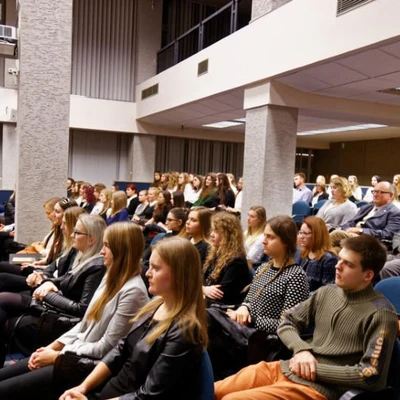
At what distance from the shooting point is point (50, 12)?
497cm

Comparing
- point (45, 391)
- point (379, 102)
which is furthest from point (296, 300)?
point (379, 102)

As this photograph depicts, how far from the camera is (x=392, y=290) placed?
2.55m

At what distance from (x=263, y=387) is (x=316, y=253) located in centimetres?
148

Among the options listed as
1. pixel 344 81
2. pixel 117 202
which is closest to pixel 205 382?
pixel 117 202

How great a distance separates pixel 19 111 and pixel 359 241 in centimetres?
433

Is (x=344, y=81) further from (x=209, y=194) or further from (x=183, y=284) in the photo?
(x=183, y=284)

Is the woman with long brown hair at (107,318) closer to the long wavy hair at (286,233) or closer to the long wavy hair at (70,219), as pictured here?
the long wavy hair at (286,233)

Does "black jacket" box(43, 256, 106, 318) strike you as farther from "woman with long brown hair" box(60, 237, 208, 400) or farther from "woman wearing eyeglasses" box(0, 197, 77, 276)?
"woman wearing eyeglasses" box(0, 197, 77, 276)

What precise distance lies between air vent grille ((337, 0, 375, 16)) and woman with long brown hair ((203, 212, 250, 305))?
288cm

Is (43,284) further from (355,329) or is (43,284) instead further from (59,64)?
(59,64)

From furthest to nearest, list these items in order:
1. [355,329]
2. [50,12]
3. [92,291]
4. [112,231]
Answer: [50,12] < [92,291] < [112,231] < [355,329]

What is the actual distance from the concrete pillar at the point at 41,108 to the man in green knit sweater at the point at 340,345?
376cm

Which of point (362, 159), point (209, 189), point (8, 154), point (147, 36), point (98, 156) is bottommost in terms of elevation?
point (209, 189)

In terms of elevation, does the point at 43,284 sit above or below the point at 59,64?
below
